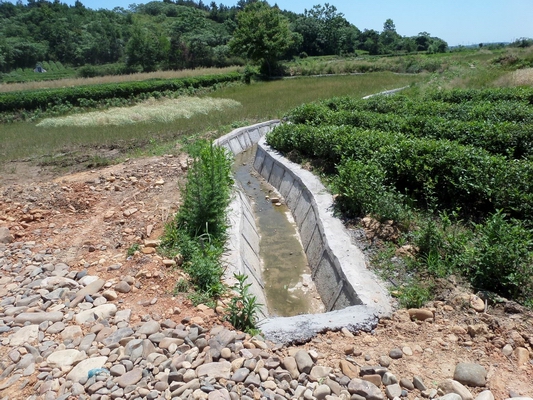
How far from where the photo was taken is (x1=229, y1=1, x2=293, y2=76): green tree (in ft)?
141

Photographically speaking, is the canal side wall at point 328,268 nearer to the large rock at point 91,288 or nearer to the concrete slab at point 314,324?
the concrete slab at point 314,324

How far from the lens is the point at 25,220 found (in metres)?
6.71

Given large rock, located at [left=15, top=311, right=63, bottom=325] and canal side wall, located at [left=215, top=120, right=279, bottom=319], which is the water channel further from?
large rock, located at [left=15, top=311, right=63, bottom=325]

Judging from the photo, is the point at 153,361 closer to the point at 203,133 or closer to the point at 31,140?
the point at 203,133

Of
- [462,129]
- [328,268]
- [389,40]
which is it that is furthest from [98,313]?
[389,40]

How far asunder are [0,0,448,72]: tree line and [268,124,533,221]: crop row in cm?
3755

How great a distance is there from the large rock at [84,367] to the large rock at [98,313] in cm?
70

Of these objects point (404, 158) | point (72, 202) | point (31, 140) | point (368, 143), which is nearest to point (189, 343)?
point (72, 202)

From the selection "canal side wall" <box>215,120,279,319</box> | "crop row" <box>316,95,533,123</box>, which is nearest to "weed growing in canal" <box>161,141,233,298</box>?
"canal side wall" <box>215,120,279,319</box>

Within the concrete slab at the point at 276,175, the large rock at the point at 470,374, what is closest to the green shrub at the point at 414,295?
the large rock at the point at 470,374

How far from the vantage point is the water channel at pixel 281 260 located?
5.90 m

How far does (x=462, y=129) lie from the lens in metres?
9.13

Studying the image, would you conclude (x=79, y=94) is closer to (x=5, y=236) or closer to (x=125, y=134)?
(x=125, y=134)

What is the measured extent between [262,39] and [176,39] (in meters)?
19.5
